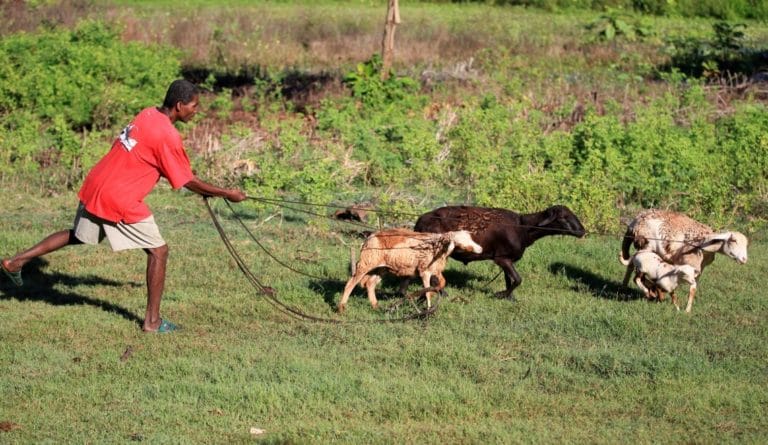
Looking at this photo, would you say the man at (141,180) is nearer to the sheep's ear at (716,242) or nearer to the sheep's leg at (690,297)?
the sheep's leg at (690,297)

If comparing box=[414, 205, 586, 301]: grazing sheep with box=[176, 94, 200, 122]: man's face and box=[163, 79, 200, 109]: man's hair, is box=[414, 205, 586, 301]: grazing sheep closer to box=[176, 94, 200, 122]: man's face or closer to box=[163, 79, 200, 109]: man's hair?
box=[176, 94, 200, 122]: man's face

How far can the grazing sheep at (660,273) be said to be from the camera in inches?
408

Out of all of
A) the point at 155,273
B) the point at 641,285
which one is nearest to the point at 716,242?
the point at 641,285

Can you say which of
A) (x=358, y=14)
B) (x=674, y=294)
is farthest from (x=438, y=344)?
(x=358, y=14)

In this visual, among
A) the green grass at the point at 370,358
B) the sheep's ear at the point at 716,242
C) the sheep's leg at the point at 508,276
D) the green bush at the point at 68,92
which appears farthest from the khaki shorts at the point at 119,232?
the green bush at the point at 68,92

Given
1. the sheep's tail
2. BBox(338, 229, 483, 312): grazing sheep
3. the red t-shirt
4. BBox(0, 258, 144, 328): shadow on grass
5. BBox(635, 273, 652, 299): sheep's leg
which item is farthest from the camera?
the sheep's tail

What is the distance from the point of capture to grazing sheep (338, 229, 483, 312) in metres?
10.2

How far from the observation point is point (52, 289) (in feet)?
36.7

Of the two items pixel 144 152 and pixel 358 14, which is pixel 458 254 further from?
pixel 358 14

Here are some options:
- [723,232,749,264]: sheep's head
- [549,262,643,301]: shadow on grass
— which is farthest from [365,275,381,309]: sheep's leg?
[723,232,749,264]: sheep's head

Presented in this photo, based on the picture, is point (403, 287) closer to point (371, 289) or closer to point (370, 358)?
point (371, 289)

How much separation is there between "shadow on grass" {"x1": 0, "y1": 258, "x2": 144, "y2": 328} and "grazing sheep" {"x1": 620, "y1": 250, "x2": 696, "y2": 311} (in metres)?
4.70

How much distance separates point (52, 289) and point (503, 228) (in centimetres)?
456

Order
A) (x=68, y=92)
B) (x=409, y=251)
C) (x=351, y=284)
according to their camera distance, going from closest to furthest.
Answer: (x=409, y=251) < (x=351, y=284) < (x=68, y=92)
